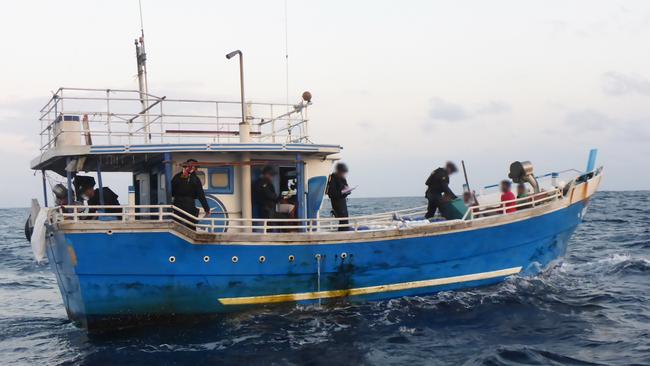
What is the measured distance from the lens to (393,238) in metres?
10.9

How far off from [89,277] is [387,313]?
4.97m

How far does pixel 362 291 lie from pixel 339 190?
204 centimetres

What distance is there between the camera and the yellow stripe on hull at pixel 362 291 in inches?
414

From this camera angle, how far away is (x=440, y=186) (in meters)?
12.2

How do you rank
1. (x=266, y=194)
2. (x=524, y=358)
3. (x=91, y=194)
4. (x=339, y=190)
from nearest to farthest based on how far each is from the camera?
(x=524, y=358) → (x=266, y=194) → (x=91, y=194) → (x=339, y=190)

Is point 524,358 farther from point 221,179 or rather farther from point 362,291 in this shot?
point 221,179

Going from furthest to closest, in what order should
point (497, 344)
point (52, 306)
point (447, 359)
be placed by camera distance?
point (52, 306)
point (497, 344)
point (447, 359)

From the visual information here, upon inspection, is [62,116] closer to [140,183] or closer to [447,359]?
[140,183]

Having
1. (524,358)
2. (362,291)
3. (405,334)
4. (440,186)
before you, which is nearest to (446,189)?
(440,186)

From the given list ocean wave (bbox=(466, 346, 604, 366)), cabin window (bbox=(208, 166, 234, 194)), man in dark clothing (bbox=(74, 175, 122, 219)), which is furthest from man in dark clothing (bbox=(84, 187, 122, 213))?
ocean wave (bbox=(466, 346, 604, 366))

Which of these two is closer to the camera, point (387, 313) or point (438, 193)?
point (387, 313)

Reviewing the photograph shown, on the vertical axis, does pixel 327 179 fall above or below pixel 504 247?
above

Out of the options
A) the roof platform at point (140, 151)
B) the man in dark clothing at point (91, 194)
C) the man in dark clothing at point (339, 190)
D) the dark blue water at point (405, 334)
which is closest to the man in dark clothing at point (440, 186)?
the man in dark clothing at point (339, 190)

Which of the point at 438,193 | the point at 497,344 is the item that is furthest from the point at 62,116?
the point at 497,344
